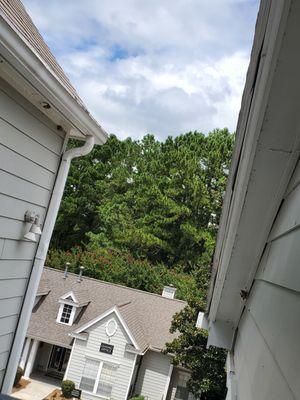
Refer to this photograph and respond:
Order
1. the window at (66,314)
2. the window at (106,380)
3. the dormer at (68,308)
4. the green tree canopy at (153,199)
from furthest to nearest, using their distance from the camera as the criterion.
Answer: the green tree canopy at (153,199), the window at (66,314), the dormer at (68,308), the window at (106,380)

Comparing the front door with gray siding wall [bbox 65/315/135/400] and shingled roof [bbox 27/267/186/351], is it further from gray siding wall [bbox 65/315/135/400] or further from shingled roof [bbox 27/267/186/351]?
gray siding wall [bbox 65/315/135/400]

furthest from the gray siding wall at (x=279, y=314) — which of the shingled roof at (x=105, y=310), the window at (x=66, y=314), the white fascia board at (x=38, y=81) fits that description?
the window at (x=66, y=314)

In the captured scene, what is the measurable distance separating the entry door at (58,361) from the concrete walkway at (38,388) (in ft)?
2.30

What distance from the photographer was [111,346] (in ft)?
48.6

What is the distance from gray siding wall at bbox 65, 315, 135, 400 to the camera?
14.4 metres

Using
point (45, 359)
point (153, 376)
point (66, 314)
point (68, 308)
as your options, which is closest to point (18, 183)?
point (153, 376)

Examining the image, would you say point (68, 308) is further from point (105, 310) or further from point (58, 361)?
point (58, 361)

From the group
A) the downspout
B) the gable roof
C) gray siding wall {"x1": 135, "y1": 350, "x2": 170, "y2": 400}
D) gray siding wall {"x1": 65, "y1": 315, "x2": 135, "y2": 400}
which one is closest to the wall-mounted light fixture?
the downspout

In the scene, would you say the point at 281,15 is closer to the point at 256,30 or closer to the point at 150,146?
the point at 256,30

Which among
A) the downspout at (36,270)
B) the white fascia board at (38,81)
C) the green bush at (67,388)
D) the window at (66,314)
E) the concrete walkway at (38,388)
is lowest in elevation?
the concrete walkway at (38,388)

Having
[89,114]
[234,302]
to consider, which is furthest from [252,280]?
[89,114]

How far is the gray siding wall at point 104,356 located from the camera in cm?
1443

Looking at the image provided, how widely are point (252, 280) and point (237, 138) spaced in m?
0.79

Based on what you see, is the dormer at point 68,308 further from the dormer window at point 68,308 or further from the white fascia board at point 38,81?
the white fascia board at point 38,81
